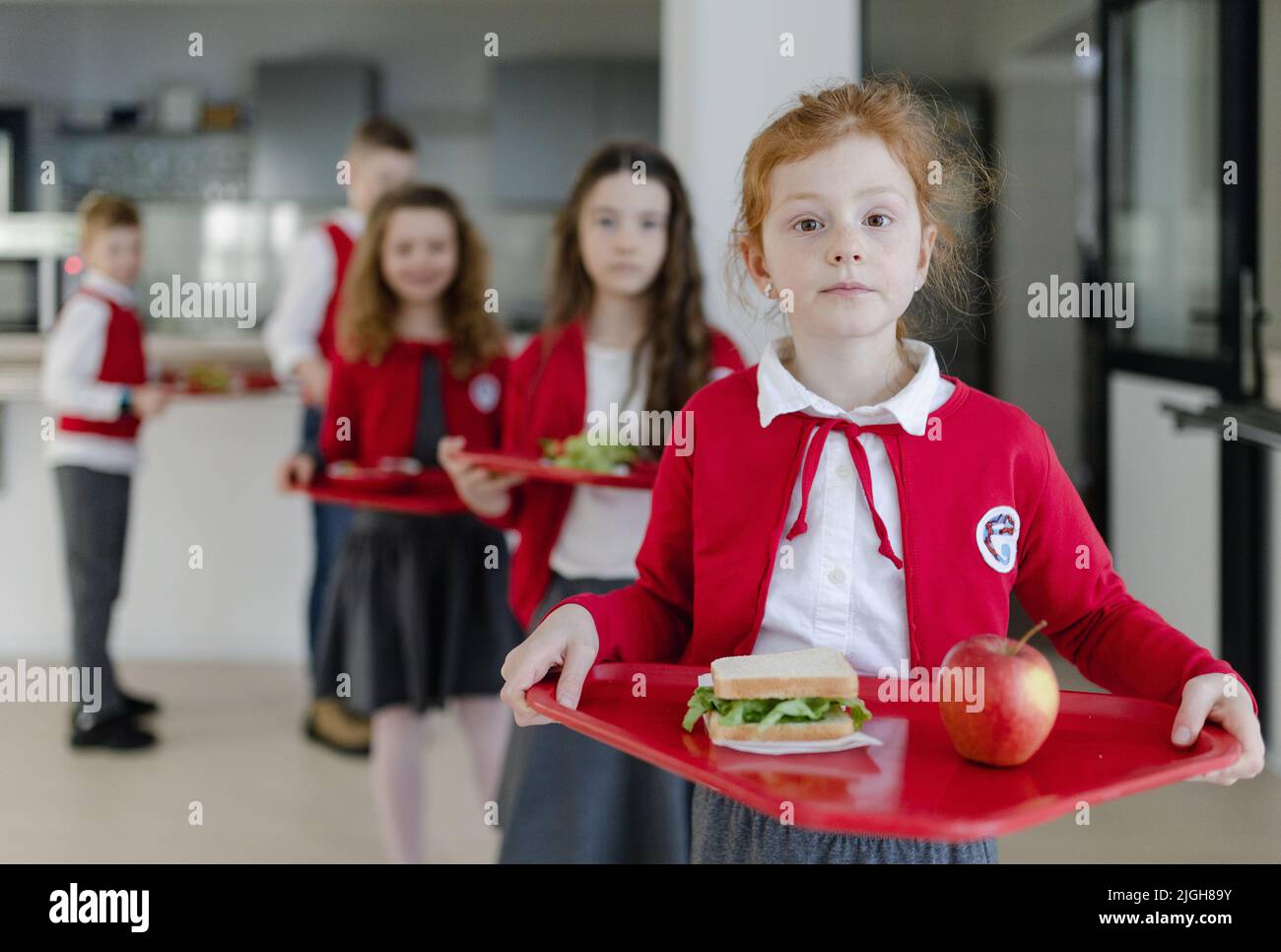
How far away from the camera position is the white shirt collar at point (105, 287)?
3508 millimetres

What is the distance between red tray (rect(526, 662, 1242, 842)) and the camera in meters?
0.89

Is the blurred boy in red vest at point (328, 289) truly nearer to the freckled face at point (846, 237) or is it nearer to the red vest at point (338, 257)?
the red vest at point (338, 257)

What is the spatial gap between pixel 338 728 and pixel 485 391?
137cm

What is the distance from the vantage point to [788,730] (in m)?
1.04

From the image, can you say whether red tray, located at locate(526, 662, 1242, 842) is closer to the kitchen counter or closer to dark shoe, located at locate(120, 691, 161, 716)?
dark shoe, located at locate(120, 691, 161, 716)

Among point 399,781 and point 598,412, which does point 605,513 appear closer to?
point 598,412

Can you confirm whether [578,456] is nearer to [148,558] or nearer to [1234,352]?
[1234,352]

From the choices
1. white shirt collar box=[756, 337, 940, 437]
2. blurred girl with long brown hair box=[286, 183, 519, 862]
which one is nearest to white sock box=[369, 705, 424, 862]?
blurred girl with long brown hair box=[286, 183, 519, 862]

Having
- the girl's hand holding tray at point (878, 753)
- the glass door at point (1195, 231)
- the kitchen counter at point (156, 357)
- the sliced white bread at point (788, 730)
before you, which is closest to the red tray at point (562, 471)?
the girl's hand holding tray at point (878, 753)

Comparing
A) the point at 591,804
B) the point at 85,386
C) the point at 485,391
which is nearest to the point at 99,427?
the point at 85,386

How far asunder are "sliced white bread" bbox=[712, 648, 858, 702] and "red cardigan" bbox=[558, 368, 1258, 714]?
0.13 metres

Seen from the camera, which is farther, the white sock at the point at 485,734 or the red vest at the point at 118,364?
the red vest at the point at 118,364

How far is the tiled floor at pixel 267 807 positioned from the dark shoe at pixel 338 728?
0.04 metres
